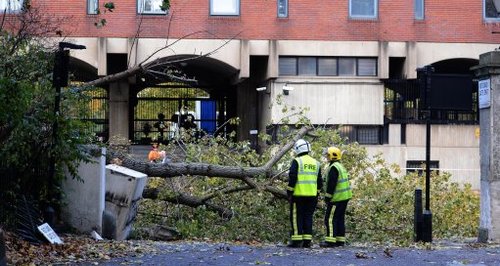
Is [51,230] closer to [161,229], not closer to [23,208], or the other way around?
[23,208]

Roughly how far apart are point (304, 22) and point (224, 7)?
3.12m

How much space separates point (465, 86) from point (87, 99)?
20.1 ft

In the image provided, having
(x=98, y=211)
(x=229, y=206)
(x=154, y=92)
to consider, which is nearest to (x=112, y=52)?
(x=154, y=92)

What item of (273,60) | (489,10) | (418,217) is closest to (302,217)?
(418,217)

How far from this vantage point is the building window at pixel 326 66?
109 ft

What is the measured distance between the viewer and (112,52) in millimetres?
31844

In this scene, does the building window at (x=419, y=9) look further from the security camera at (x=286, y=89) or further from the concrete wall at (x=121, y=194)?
the concrete wall at (x=121, y=194)

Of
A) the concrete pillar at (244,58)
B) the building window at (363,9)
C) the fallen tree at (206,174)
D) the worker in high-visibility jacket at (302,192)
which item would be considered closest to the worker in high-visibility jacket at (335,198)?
the worker in high-visibility jacket at (302,192)

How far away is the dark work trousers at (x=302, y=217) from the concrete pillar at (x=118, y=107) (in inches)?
893

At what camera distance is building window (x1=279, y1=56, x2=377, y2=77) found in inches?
1304

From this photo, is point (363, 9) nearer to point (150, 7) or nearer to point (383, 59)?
point (383, 59)

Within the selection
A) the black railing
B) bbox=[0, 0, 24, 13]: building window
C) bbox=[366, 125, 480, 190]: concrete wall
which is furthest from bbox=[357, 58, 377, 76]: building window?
bbox=[0, 0, 24, 13]: building window

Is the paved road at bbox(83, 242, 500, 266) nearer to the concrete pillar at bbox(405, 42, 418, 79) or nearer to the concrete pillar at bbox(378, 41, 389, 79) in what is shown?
the concrete pillar at bbox(378, 41, 389, 79)

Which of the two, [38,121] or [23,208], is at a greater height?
[38,121]
